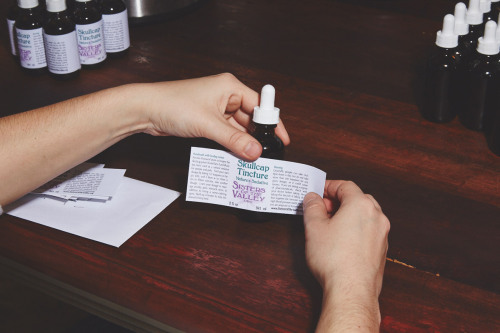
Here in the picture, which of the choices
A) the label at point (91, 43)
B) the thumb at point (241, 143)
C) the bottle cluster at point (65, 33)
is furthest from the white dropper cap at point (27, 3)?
the thumb at point (241, 143)

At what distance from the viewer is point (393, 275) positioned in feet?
3.13

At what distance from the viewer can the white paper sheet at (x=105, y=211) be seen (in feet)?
3.39

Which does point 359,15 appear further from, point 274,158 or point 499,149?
point 274,158

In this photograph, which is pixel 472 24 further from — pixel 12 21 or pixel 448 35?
pixel 12 21

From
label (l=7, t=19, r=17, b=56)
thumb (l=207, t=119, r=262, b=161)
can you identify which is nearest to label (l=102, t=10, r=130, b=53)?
label (l=7, t=19, r=17, b=56)

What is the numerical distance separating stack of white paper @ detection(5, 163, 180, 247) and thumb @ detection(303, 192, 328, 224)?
0.26 meters

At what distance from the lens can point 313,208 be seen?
3.18 ft

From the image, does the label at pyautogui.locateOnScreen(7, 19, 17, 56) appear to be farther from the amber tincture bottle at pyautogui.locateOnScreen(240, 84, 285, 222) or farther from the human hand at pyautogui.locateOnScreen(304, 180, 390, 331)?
the human hand at pyautogui.locateOnScreen(304, 180, 390, 331)

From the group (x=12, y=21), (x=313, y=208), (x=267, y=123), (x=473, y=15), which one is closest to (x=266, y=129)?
(x=267, y=123)

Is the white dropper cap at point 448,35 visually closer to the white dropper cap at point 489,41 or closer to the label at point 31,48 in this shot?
the white dropper cap at point 489,41

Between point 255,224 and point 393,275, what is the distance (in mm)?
249

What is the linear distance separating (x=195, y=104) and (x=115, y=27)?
59 cm

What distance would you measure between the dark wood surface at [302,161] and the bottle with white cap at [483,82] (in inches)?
1.7

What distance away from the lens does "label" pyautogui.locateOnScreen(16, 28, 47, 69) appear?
4.75ft
